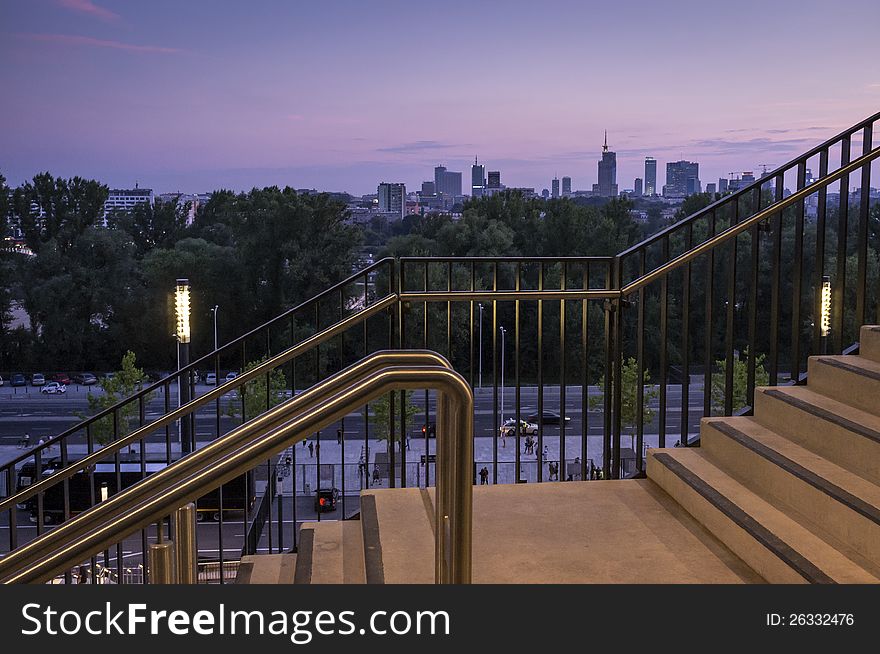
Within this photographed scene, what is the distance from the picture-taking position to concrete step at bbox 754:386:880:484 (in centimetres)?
320

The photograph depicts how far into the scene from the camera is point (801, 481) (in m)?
3.15

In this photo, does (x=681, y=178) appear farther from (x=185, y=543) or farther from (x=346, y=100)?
(x=185, y=543)

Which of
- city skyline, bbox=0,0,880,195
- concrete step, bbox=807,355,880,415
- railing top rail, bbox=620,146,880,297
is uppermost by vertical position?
city skyline, bbox=0,0,880,195

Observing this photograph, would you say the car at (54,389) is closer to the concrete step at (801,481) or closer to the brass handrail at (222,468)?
the concrete step at (801,481)

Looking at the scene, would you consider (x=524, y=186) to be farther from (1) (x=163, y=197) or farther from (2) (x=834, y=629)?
(2) (x=834, y=629)

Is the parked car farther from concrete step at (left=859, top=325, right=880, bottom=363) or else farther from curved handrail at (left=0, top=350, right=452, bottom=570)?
curved handrail at (left=0, top=350, right=452, bottom=570)

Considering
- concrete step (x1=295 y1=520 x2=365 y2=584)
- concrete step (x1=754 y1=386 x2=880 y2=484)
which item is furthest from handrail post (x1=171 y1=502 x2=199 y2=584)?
concrete step (x1=754 y1=386 x2=880 y2=484)

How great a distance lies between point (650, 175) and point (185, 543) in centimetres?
3723

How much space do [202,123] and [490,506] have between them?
110ft

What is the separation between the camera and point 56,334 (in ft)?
112

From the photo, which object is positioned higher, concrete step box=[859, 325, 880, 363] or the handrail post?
concrete step box=[859, 325, 880, 363]

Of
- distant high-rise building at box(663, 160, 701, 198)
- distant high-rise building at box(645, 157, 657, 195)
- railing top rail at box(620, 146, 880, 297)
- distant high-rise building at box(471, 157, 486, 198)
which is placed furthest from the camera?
distant high-rise building at box(471, 157, 486, 198)

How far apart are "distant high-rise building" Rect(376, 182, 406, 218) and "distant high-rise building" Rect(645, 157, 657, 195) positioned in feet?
36.3

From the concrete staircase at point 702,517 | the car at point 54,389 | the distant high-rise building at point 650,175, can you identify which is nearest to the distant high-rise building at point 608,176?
the distant high-rise building at point 650,175
